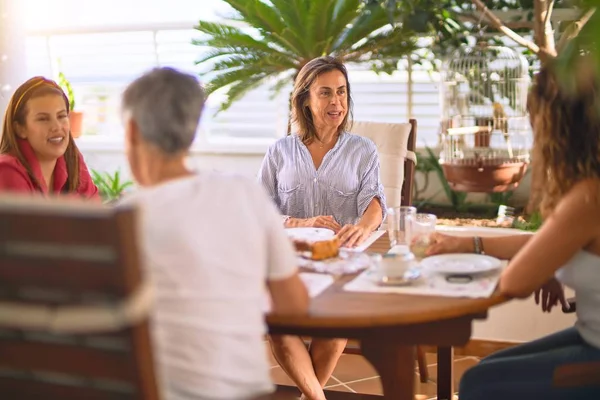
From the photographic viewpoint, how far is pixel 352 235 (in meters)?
2.50

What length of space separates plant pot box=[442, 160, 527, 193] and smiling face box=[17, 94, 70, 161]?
199 centimetres

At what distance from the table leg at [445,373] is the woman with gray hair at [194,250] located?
1302mm

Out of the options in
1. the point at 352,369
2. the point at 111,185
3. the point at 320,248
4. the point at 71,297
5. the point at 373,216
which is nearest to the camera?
the point at 71,297

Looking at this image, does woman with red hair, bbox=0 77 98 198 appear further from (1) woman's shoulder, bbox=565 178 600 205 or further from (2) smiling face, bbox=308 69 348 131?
(1) woman's shoulder, bbox=565 178 600 205

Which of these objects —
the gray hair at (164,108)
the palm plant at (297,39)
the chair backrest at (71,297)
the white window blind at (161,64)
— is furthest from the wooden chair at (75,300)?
the white window blind at (161,64)

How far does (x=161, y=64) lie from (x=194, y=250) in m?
4.53

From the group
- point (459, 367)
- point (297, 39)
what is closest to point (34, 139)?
point (459, 367)

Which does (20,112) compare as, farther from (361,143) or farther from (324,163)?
(361,143)

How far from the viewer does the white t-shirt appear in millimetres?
1432

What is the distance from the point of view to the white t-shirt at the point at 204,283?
1432mm

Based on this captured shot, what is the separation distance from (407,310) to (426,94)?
3470 millimetres

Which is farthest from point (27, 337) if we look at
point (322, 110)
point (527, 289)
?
point (322, 110)

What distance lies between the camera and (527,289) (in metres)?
1.87

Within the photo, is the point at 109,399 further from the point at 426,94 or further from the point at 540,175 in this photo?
the point at 426,94
